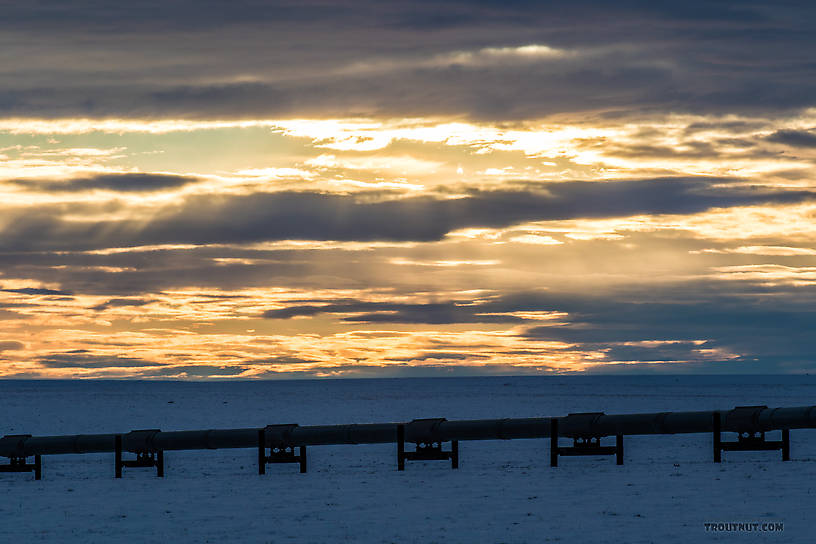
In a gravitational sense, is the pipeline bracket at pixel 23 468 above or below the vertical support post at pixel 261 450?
below

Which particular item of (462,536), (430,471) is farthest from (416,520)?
(430,471)

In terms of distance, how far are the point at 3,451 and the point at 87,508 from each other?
10407 millimetres

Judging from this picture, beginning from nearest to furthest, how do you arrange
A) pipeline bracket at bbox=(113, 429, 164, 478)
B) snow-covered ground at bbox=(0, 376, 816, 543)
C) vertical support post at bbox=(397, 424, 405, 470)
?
snow-covered ground at bbox=(0, 376, 816, 543) < vertical support post at bbox=(397, 424, 405, 470) < pipeline bracket at bbox=(113, 429, 164, 478)

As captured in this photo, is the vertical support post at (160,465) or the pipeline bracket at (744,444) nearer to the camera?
the pipeline bracket at (744,444)

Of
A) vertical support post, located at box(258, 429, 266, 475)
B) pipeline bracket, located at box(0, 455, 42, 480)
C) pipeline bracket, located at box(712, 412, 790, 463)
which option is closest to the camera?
pipeline bracket, located at box(712, 412, 790, 463)

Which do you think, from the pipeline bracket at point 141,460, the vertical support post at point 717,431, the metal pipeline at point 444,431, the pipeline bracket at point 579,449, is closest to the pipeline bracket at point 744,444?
the vertical support post at point 717,431

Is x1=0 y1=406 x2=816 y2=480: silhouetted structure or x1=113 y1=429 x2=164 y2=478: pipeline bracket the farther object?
x1=113 y1=429 x2=164 y2=478: pipeline bracket

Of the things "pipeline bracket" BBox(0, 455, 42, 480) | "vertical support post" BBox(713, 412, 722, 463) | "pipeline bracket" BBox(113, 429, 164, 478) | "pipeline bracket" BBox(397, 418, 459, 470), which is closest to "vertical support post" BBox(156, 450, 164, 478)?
"pipeline bracket" BBox(113, 429, 164, 478)

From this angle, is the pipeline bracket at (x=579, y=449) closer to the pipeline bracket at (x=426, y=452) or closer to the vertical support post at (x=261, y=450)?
the pipeline bracket at (x=426, y=452)

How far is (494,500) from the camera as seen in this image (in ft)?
79.4

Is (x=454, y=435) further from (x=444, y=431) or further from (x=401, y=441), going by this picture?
(x=401, y=441)

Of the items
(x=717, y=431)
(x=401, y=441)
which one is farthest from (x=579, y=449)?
(x=401, y=441)

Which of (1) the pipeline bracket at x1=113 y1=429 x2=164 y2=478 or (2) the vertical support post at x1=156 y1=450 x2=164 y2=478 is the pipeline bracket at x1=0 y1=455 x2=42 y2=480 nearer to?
(1) the pipeline bracket at x1=113 y1=429 x2=164 y2=478

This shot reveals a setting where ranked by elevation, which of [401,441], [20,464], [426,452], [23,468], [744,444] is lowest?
[23,468]
